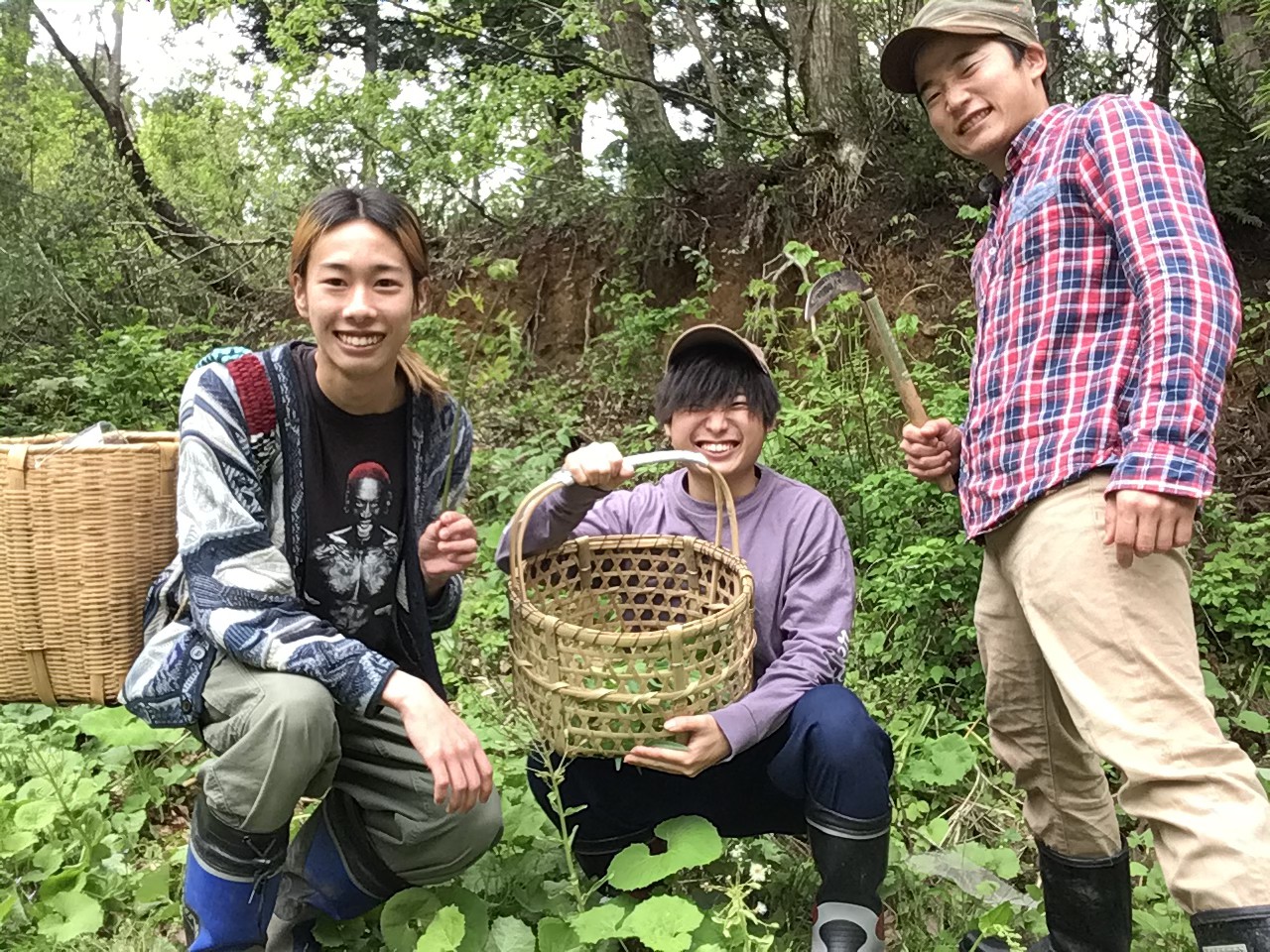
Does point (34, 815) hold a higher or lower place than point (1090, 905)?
lower

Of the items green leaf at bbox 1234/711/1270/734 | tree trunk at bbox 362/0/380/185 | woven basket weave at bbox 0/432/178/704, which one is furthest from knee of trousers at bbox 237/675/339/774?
tree trunk at bbox 362/0/380/185

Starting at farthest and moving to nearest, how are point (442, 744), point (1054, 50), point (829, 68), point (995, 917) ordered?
point (829, 68) → point (1054, 50) → point (995, 917) → point (442, 744)

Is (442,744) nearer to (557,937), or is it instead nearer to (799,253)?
(557,937)

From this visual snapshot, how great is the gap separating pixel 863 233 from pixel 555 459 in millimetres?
2253

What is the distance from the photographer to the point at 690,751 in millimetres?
1586

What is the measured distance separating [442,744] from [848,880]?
0.81 m

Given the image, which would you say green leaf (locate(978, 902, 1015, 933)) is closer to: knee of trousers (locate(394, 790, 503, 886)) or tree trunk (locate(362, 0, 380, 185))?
knee of trousers (locate(394, 790, 503, 886))

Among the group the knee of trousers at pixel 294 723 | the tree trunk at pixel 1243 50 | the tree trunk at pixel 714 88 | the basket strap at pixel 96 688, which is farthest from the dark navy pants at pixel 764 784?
the tree trunk at pixel 714 88

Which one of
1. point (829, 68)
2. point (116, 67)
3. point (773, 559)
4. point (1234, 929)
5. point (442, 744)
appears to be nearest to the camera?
point (1234, 929)

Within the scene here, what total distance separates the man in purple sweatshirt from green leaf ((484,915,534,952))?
0.27 meters

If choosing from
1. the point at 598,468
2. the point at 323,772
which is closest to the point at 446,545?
the point at 598,468

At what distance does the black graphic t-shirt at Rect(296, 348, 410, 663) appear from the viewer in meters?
1.81

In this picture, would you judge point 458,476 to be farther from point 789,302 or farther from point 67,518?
point 789,302

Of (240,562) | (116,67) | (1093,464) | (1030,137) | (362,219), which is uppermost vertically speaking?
(116,67)
